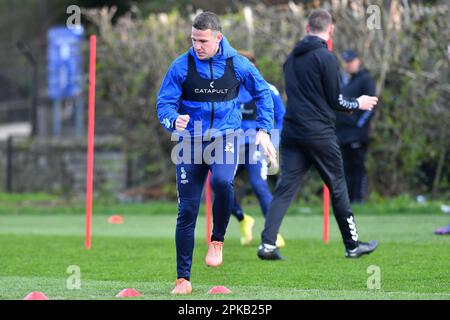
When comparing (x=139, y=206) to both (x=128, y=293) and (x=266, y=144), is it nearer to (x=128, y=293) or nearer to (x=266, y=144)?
(x=266, y=144)

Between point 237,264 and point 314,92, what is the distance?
5.55 feet

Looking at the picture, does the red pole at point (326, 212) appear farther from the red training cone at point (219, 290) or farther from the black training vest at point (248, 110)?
the red training cone at point (219, 290)

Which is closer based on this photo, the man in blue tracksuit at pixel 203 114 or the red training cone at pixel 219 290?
the red training cone at pixel 219 290

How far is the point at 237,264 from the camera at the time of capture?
1019 centimetres

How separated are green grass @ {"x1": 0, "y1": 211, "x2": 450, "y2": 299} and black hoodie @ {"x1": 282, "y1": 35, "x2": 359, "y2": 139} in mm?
1211

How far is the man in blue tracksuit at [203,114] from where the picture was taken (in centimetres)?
803

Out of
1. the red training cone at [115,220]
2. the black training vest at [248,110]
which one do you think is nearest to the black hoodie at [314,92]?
the black training vest at [248,110]

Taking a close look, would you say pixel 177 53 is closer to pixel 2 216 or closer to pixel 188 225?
pixel 2 216

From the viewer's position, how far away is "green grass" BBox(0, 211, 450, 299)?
26.7ft

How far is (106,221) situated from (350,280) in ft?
26.2

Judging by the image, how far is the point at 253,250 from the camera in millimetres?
11484

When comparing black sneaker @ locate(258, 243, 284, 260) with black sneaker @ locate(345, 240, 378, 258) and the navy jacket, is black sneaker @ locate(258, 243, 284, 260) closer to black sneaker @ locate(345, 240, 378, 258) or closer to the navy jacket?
black sneaker @ locate(345, 240, 378, 258)

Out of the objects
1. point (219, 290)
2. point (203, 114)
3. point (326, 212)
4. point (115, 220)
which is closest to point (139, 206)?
point (115, 220)
